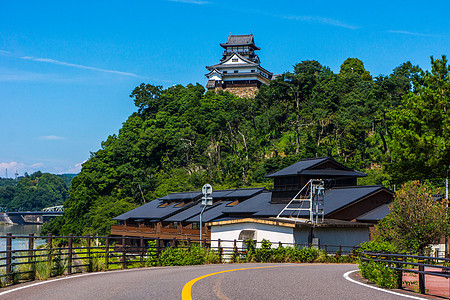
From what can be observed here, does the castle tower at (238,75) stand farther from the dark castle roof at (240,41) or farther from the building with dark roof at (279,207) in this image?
the building with dark roof at (279,207)

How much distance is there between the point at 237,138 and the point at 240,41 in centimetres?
4177

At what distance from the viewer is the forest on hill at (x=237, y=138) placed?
76500 millimetres

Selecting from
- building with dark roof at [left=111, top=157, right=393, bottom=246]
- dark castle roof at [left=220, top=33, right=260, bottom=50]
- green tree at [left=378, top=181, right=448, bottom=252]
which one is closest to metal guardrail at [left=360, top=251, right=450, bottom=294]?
green tree at [left=378, top=181, right=448, bottom=252]

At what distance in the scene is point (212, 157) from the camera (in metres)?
92.5

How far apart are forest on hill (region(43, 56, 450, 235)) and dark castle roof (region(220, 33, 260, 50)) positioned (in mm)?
17375

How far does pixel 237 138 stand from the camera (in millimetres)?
91188

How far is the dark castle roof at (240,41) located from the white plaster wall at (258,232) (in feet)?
273

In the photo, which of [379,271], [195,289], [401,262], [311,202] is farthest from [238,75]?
[195,289]

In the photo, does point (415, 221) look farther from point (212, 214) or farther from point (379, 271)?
point (212, 214)

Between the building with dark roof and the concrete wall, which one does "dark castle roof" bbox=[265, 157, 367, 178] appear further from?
the concrete wall

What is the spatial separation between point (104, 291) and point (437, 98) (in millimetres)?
28151

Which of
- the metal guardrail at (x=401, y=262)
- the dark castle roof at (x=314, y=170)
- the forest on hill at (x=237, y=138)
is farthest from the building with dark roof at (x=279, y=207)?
the metal guardrail at (x=401, y=262)

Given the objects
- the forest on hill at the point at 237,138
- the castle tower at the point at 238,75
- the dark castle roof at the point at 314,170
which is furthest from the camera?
the castle tower at the point at 238,75

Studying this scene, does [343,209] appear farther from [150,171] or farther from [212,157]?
[150,171]
